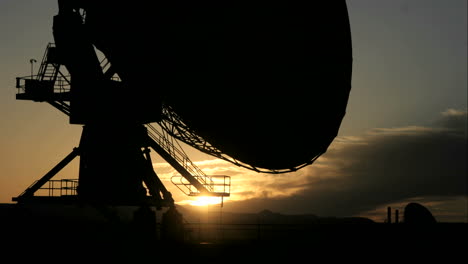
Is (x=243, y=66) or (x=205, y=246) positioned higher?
(x=243, y=66)

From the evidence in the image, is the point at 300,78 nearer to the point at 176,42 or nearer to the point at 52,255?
the point at 176,42

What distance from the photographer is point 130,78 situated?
27.3 meters

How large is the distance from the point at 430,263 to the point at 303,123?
718cm

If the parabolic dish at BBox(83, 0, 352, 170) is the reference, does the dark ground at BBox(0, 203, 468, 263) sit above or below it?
below

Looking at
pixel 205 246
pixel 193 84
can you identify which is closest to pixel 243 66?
pixel 193 84

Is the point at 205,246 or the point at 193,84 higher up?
the point at 193,84

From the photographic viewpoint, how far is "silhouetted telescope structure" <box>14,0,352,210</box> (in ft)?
80.7

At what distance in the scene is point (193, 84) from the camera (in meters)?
24.8

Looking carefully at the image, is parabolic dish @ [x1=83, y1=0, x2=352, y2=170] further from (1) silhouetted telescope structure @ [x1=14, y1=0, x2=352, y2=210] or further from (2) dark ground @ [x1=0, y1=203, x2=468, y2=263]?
(2) dark ground @ [x1=0, y1=203, x2=468, y2=263]

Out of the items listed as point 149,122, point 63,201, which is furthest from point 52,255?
point 149,122

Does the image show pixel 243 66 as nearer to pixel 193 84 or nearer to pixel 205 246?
pixel 193 84

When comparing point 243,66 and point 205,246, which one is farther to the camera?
point 205,246

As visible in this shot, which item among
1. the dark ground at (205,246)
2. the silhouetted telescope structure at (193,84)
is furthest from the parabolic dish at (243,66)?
the dark ground at (205,246)

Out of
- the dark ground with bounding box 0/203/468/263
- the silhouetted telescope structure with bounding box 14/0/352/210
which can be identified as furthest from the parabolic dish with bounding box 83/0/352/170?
the dark ground with bounding box 0/203/468/263
